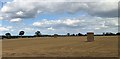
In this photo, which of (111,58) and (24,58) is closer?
(111,58)

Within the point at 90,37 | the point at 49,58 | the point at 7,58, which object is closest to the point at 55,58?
the point at 49,58

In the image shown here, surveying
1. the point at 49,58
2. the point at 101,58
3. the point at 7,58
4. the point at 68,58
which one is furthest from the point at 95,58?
the point at 7,58

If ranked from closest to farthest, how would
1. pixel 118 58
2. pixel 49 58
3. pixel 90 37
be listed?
pixel 118 58 < pixel 49 58 < pixel 90 37

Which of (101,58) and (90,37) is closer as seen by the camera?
(101,58)

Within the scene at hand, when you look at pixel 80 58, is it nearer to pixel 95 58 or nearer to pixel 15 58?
pixel 95 58

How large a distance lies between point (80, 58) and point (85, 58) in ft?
1.12

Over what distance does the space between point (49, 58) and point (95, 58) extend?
9.41 feet

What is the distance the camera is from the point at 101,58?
18406 mm

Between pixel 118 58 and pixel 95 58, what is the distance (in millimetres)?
1398

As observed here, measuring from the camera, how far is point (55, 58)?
19031 millimetres

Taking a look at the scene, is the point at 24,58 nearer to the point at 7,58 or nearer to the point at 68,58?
the point at 7,58

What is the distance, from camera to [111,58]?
18.1 m

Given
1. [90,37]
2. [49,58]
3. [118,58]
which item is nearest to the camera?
[118,58]

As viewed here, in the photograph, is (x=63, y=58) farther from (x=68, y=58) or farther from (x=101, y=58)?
(x=101, y=58)
